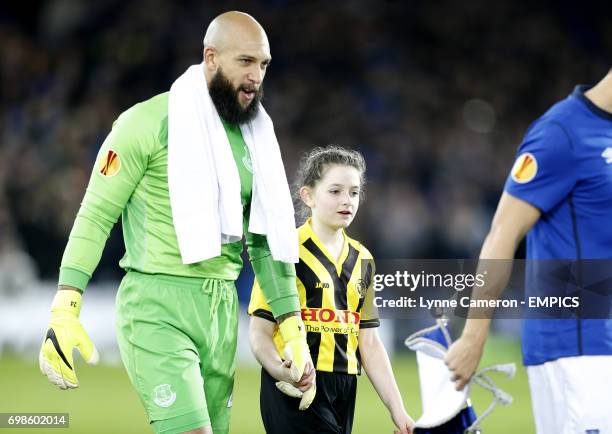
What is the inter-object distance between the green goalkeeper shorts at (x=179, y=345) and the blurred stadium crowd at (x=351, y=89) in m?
8.03

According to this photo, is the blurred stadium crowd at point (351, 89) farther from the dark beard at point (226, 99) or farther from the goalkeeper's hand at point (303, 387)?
the goalkeeper's hand at point (303, 387)

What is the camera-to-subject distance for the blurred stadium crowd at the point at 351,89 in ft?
43.3

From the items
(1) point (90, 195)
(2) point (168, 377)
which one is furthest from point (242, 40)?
(2) point (168, 377)

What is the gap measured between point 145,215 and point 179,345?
0.57 meters

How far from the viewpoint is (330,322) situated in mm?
4621

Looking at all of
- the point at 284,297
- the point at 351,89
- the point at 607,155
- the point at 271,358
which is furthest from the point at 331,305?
the point at 351,89

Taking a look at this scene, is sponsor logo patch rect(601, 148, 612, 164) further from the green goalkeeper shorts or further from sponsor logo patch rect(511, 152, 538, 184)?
the green goalkeeper shorts

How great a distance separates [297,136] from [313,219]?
37.0ft

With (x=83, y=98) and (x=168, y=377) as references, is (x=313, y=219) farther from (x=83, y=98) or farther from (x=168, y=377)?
(x=83, y=98)

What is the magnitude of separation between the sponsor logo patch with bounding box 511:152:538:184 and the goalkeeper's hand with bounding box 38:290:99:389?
1.76m

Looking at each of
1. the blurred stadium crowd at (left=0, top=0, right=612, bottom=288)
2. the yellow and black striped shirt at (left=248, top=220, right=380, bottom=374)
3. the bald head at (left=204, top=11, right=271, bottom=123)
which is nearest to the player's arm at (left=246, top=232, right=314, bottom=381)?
the yellow and black striped shirt at (left=248, top=220, right=380, bottom=374)

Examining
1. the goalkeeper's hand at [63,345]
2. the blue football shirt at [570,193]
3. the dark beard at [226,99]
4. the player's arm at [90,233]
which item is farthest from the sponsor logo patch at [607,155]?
the goalkeeper's hand at [63,345]

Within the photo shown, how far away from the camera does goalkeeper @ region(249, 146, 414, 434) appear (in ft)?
14.8

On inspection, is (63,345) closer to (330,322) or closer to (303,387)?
(303,387)
